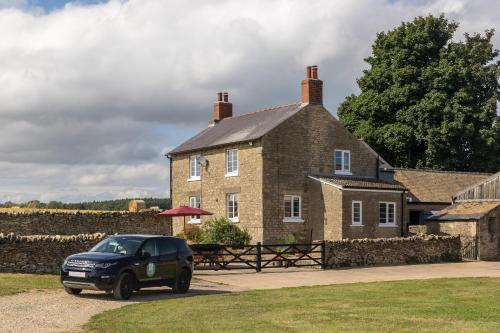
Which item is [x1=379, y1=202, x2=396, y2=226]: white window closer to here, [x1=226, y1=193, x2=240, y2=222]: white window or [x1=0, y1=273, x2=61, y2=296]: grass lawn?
[x1=226, y1=193, x2=240, y2=222]: white window

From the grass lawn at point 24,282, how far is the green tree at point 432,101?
39187 mm

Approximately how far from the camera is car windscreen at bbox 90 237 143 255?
20203 millimetres

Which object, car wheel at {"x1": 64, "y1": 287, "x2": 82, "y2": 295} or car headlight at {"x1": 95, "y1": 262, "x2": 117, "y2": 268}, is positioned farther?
car wheel at {"x1": 64, "y1": 287, "x2": 82, "y2": 295}

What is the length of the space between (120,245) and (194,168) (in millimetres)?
26437

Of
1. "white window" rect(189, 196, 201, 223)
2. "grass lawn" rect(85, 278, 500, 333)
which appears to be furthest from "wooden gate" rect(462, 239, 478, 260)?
"grass lawn" rect(85, 278, 500, 333)

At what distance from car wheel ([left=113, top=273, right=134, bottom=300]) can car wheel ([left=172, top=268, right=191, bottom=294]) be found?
6.53 ft

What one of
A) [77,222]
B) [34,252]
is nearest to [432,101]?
[77,222]

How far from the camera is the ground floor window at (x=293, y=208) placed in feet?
134

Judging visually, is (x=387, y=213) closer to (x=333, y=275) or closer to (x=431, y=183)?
(x=431, y=183)

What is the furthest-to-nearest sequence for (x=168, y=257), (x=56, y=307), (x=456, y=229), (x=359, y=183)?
(x=456, y=229), (x=359, y=183), (x=168, y=257), (x=56, y=307)

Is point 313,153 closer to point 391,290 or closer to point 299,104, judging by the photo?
point 299,104

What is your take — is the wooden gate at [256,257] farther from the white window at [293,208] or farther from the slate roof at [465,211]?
the slate roof at [465,211]

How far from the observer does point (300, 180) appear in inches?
1635

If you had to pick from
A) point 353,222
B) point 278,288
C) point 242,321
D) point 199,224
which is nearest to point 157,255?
point 278,288
